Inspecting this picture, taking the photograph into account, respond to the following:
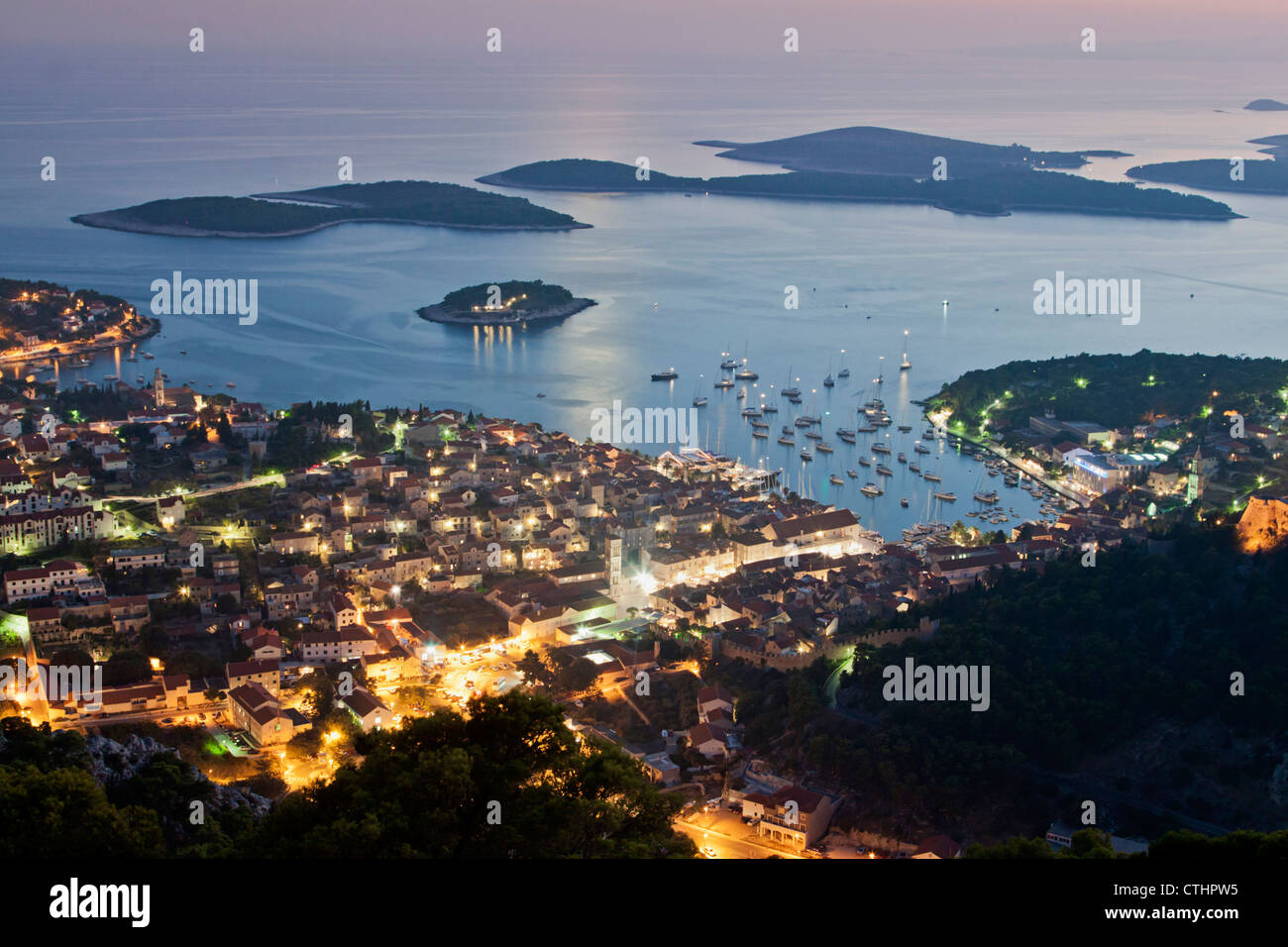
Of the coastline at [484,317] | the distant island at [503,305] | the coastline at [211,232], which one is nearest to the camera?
the coastline at [484,317]

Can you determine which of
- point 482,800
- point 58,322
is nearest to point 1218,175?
point 58,322

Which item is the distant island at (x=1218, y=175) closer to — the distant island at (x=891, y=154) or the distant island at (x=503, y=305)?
the distant island at (x=891, y=154)

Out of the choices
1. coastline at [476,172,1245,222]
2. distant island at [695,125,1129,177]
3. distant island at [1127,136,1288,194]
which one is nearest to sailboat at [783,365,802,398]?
coastline at [476,172,1245,222]

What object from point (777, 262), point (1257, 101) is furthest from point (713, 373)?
point (1257, 101)

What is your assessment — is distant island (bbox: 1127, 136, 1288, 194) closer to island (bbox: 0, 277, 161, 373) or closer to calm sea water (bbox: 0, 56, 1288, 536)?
calm sea water (bbox: 0, 56, 1288, 536)

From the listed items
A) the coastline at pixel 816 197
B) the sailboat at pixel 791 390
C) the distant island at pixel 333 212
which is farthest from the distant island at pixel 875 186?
the sailboat at pixel 791 390

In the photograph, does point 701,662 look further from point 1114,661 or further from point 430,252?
point 430,252

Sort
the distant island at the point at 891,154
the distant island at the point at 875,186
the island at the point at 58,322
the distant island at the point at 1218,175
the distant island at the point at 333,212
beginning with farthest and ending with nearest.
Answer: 1. the distant island at the point at 891,154
2. the distant island at the point at 1218,175
3. the distant island at the point at 875,186
4. the distant island at the point at 333,212
5. the island at the point at 58,322
